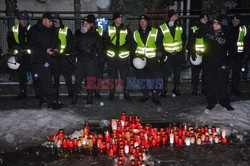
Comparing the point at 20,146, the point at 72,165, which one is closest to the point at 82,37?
the point at 20,146

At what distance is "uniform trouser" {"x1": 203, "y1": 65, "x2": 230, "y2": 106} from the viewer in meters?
8.26

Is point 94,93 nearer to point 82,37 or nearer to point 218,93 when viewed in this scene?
Answer: point 82,37

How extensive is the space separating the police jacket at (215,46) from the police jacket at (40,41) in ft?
13.0

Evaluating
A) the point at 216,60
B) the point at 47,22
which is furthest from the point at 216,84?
the point at 47,22

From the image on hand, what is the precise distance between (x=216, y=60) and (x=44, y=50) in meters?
4.45

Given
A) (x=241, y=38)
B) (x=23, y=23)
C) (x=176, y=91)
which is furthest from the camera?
(x=176, y=91)

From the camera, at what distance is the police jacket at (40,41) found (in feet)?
27.1

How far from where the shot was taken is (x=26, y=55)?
9289 millimetres

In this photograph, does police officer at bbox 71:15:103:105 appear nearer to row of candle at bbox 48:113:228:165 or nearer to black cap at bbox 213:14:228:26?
row of candle at bbox 48:113:228:165

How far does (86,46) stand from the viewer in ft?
28.7

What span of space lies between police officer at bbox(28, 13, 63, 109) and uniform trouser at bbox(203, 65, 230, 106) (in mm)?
4084

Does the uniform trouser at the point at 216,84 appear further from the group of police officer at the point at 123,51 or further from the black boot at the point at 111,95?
the black boot at the point at 111,95

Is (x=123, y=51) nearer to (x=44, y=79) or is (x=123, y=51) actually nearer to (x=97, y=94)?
(x=97, y=94)

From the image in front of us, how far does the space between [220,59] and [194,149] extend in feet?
8.89
